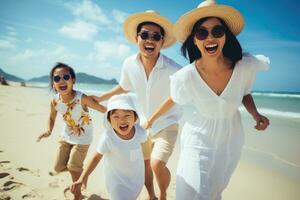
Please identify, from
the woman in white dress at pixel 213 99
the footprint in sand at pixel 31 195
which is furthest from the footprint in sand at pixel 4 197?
the woman in white dress at pixel 213 99

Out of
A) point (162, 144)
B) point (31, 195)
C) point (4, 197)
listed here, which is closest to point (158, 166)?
point (162, 144)

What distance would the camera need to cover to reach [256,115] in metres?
2.95

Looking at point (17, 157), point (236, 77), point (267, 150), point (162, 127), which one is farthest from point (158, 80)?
point (267, 150)

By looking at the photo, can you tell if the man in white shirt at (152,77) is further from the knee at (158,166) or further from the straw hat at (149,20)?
the knee at (158,166)

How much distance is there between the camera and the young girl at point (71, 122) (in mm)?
4227

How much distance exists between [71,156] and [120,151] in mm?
1294

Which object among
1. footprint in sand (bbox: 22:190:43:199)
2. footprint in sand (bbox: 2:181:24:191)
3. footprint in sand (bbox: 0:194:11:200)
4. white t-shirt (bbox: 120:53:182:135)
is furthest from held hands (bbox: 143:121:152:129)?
footprint in sand (bbox: 2:181:24:191)

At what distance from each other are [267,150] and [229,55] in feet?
15.7

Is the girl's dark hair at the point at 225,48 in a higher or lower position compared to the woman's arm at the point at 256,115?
higher

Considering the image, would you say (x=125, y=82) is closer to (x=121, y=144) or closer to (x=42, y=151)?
(x=121, y=144)

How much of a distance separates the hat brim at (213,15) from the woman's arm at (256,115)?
807mm

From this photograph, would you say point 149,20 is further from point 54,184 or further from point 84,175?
point 54,184

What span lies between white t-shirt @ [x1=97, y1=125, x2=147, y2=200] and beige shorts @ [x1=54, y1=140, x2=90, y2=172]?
1.01m

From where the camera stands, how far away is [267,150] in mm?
6891
